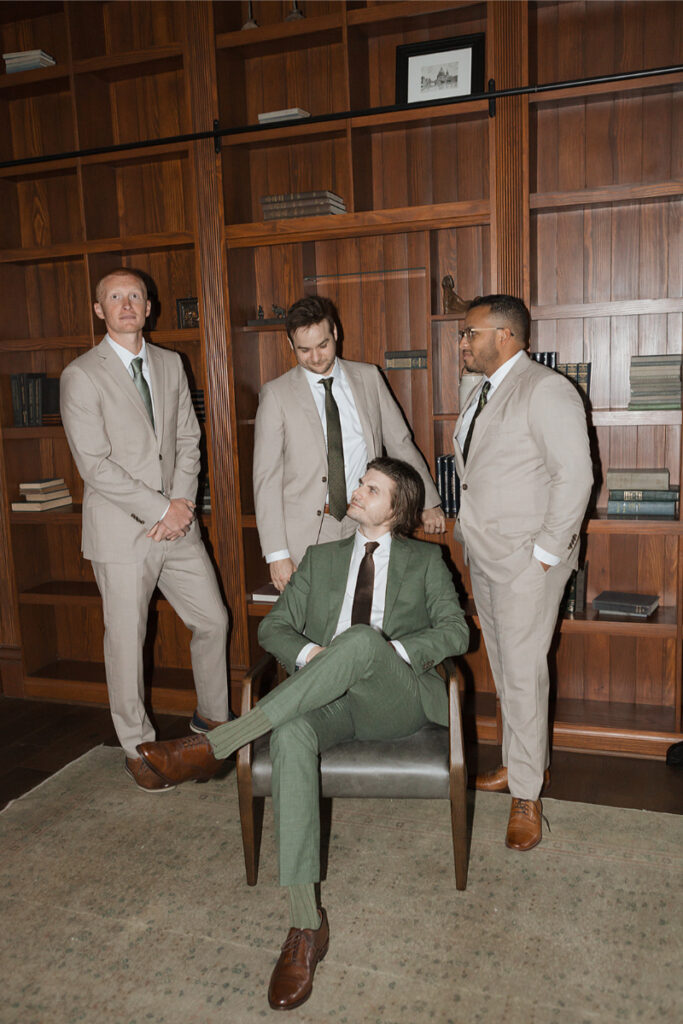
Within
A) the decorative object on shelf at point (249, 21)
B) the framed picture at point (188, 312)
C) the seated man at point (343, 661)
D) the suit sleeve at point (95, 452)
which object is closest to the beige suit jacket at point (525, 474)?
the seated man at point (343, 661)

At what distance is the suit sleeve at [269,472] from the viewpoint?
3.20 m

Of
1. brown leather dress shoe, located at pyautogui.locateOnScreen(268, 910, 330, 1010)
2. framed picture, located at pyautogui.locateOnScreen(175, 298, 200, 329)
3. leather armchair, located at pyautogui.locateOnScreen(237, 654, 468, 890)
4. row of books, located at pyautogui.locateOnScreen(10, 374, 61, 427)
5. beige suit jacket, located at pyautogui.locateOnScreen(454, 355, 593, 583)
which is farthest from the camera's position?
row of books, located at pyautogui.locateOnScreen(10, 374, 61, 427)

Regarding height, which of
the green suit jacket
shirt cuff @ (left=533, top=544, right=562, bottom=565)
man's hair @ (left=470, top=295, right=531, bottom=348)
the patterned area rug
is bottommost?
the patterned area rug

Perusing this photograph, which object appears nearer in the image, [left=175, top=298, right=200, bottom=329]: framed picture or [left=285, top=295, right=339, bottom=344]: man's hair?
[left=285, top=295, right=339, bottom=344]: man's hair

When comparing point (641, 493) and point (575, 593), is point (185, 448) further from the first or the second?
point (641, 493)

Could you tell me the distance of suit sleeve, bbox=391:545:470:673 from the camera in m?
2.50

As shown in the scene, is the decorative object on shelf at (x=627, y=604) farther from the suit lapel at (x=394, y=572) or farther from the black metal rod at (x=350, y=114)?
the black metal rod at (x=350, y=114)

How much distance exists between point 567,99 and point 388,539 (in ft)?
6.63

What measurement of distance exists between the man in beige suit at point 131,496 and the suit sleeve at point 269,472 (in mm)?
334

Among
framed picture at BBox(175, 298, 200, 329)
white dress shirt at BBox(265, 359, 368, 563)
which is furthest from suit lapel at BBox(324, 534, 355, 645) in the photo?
framed picture at BBox(175, 298, 200, 329)

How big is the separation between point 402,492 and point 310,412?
2.32ft

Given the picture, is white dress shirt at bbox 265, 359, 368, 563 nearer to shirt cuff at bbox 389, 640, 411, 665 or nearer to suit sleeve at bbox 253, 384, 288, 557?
suit sleeve at bbox 253, 384, 288, 557

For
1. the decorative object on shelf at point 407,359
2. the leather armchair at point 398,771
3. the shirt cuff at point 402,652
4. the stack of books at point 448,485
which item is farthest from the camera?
the decorative object on shelf at point 407,359

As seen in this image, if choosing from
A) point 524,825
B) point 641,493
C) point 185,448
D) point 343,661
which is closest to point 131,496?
point 185,448
